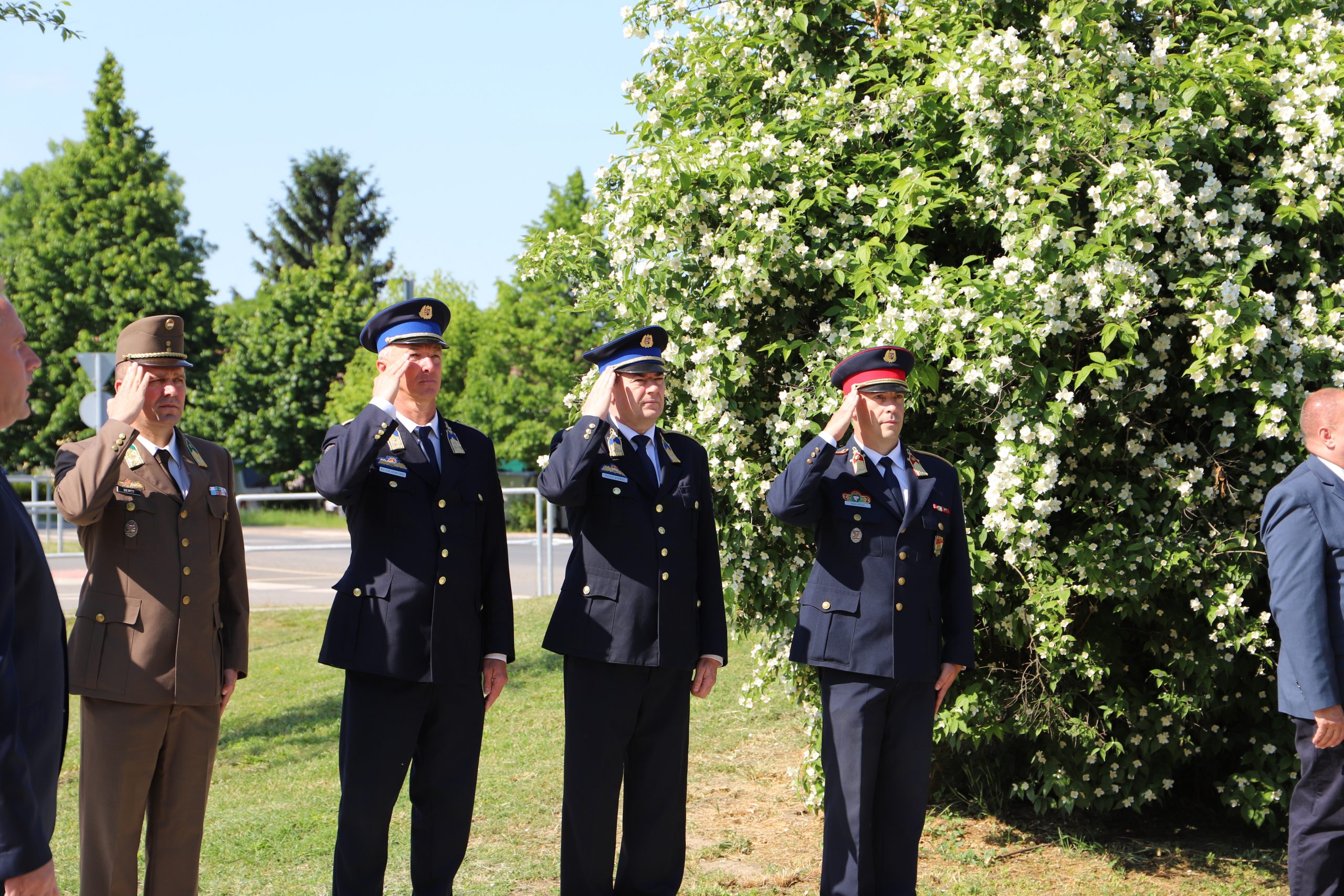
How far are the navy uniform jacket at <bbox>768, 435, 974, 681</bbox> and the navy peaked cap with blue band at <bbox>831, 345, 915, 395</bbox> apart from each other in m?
0.27

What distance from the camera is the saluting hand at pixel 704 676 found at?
14.8ft

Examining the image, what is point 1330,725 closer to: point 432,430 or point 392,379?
point 432,430

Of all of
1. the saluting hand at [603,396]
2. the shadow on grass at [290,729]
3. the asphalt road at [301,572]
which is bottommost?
the shadow on grass at [290,729]

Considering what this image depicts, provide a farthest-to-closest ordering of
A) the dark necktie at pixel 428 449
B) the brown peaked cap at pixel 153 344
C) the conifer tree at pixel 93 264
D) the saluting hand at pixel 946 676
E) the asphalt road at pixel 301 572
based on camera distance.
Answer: the conifer tree at pixel 93 264
the asphalt road at pixel 301 572
the saluting hand at pixel 946 676
the dark necktie at pixel 428 449
the brown peaked cap at pixel 153 344

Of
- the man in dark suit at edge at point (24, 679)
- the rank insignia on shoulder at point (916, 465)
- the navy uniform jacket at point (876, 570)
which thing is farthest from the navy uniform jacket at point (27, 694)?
the rank insignia on shoulder at point (916, 465)

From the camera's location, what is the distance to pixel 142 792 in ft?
13.1

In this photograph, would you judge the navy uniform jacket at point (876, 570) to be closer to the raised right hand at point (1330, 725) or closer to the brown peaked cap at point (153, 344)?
the raised right hand at point (1330, 725)

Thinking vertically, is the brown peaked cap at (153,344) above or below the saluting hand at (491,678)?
above

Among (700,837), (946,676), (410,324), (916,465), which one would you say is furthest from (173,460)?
(700,837)

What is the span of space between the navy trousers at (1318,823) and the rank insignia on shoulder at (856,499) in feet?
5.71

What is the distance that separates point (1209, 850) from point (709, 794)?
2608 mm

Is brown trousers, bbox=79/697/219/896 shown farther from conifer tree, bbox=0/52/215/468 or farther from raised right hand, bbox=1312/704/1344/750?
conifer tree, bbox=0/52/215/468

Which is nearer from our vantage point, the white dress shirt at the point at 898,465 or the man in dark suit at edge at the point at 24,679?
the man in dark suit at edge at the point at 24,679

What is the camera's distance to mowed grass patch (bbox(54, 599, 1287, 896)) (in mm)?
5223
